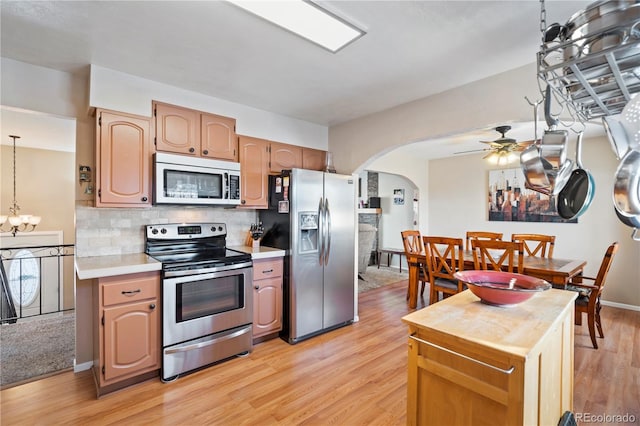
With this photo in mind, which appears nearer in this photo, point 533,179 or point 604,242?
point 533,179

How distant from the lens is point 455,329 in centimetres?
125

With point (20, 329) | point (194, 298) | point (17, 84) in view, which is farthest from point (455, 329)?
point (20, 329)

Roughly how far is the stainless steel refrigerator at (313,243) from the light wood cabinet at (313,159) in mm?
564

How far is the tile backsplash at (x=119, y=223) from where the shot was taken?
254cm

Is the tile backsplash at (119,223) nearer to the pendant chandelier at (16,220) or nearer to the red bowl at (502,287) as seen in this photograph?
the red bowl at (502,287)

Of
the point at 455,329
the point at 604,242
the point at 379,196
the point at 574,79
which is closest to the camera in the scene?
the point at 574,79

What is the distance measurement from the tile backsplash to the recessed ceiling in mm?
1188

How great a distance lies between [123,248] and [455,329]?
2.76 metres

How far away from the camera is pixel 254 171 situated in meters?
3.24

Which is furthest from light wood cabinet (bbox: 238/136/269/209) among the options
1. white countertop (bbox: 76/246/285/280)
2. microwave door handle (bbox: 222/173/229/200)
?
white countertop (bbox: 76/246/285/280)

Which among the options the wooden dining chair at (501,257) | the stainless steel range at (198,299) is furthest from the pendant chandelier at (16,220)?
the wooden dining chair at (501,257)

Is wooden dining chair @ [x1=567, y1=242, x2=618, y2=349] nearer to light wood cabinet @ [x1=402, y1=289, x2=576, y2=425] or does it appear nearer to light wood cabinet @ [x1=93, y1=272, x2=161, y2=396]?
light wood cabinet @ [x1=402, y1=289, x2=576, y2=425]

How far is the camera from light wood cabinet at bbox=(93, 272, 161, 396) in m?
2.13

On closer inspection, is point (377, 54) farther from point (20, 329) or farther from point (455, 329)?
point (20, 329)
